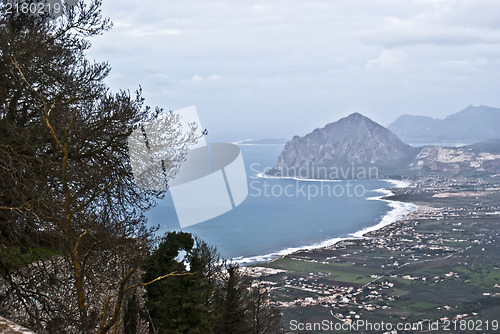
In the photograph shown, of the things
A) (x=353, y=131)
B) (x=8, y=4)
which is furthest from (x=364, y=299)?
(x=353, y=131)

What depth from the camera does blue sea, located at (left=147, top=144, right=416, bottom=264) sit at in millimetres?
44044

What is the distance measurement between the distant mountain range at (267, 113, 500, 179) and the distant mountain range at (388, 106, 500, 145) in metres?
46.8

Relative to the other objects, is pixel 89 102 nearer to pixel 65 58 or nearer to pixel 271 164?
pixel 65 58

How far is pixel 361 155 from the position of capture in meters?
112

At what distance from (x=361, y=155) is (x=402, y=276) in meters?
76.0

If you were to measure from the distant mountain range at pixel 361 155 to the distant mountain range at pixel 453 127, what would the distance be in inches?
1843

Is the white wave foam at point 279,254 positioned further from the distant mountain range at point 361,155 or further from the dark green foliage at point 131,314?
the distant mountain range at point 361,155

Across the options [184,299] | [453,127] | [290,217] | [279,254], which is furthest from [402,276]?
[453,127]

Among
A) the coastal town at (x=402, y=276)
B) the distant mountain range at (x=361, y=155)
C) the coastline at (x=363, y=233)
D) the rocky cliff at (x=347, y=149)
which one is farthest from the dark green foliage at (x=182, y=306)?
the rocky cliff at (x=347, y=149)

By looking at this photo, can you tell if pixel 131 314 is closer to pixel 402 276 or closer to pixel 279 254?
pixel 402 276

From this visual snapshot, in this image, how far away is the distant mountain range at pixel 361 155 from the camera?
338 ft

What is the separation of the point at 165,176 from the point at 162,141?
59 centimetres

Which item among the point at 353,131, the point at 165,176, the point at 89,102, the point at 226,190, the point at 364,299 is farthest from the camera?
the point at 353,131

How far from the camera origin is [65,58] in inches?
306
